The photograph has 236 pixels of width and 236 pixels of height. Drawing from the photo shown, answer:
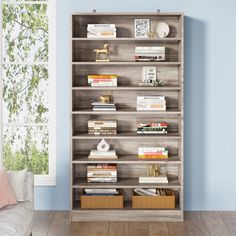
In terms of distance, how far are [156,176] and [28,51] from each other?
1681 mm

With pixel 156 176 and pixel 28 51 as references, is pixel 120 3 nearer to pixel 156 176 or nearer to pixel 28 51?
pixel 28 51

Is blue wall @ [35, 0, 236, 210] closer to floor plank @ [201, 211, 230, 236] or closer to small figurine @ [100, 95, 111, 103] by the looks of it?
floor plank @ [201, 211, 230, 236]

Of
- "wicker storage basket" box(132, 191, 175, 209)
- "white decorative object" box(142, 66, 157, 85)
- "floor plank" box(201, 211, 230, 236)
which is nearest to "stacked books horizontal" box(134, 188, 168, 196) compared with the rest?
"wicker storage basket" box(132, 191, 175, 209)

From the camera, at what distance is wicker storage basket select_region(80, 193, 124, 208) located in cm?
527

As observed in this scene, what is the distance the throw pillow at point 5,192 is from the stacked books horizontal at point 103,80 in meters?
1.40

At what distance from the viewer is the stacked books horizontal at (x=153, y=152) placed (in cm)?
534

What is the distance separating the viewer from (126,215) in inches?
206

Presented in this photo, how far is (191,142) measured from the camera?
5.52 meters

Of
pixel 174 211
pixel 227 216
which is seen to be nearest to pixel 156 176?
pixel 174 211

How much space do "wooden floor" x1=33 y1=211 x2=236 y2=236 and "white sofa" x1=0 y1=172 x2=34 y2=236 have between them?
0.57 metres

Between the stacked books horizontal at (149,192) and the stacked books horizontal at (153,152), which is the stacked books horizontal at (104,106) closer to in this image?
the stacked books horizontal at (153,152)

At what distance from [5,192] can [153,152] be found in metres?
1.64

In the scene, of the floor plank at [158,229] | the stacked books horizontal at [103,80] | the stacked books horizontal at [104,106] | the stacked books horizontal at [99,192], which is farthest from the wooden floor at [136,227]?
the stacked books horizontal at [103,80]

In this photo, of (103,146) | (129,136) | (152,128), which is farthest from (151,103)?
(103,146)
